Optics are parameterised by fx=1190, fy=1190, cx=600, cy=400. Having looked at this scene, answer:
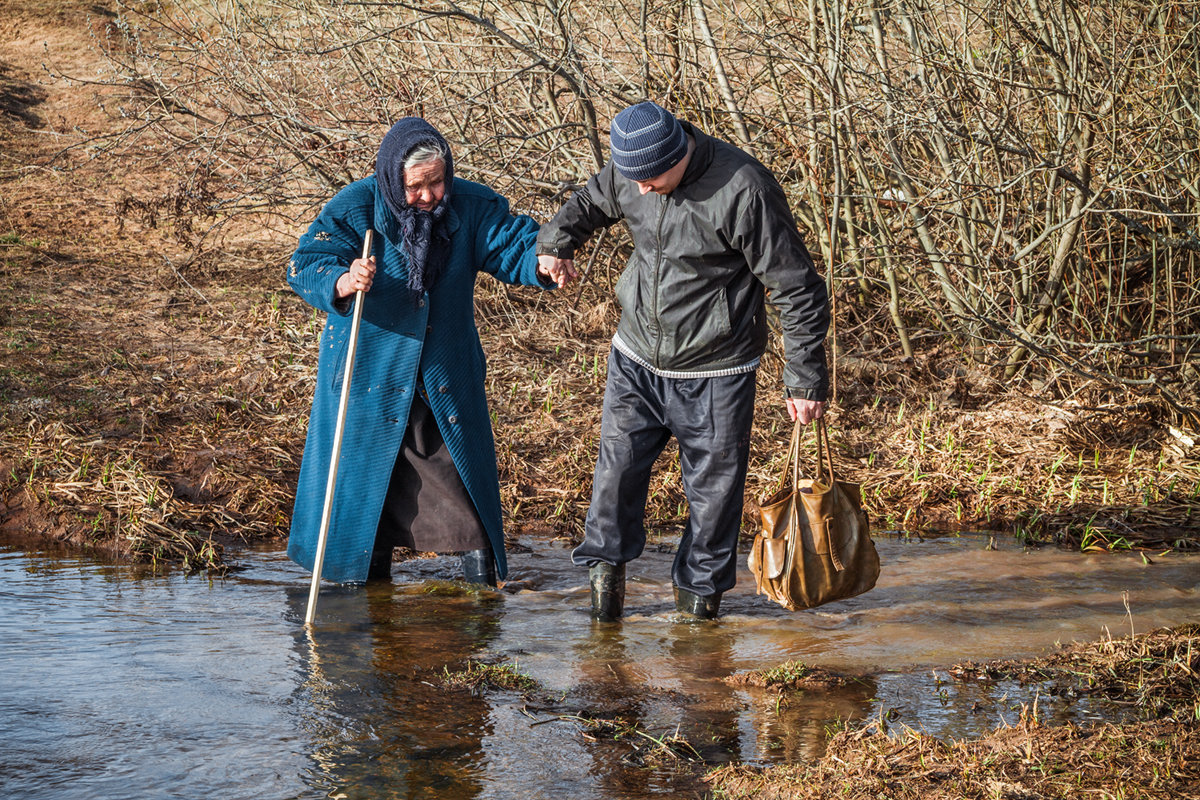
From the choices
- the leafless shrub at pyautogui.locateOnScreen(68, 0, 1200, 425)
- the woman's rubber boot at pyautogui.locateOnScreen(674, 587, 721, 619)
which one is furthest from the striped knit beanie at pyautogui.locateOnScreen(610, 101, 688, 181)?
the leafless shrub at pyautogui.locateOnScreen(68, 0, 1200, 425)

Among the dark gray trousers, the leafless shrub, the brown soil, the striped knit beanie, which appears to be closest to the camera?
the striped knit beanie

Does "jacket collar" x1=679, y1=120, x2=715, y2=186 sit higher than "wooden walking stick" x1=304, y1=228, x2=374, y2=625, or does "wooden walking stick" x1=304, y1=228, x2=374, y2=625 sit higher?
"jacket collar" x1=679, y1=120, x2=715, y2=186

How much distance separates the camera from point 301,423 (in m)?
7.08

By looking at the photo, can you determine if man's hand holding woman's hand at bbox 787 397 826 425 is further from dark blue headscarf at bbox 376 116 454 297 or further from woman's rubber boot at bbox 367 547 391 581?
woman's rubber boot at bbox 367 547 391 581

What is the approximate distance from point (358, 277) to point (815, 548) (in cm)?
197

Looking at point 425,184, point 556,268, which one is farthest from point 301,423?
point 556,268

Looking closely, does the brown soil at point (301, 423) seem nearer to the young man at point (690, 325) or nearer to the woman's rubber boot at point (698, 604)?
the woman's rubber boot at point (698, 604)

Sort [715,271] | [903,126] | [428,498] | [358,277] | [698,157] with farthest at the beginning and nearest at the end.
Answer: [903,126] < [428,498] < [358,277] < [715,271] < [698,157]

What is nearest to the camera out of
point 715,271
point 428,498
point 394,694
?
point 394,694

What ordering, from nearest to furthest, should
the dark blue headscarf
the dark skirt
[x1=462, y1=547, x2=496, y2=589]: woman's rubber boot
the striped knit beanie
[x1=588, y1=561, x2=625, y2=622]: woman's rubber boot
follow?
the striped knit beanie < the dark blue headscarf < [x1=588, y1=561, x2=625, y2=622]: woman's rubber boot < the dark skirt < [x1=462, y1=547, x2=496, y2=589]: woman's rubber boot

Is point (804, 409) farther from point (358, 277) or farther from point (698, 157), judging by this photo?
point (358, 277)

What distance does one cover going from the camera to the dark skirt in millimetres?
4871

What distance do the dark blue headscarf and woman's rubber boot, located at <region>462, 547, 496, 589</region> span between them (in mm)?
1141

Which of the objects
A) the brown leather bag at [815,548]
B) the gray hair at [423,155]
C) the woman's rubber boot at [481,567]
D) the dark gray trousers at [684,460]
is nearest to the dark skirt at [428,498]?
the woman's rubber boot at [481,567]
